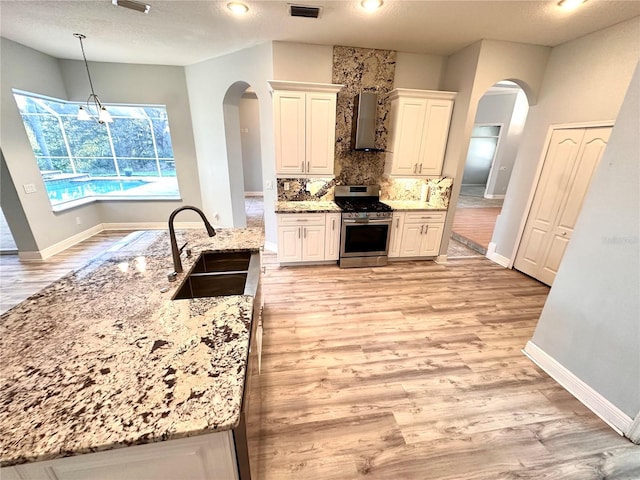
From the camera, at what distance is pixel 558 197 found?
128 inches

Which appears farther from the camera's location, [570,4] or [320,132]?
[320,132]

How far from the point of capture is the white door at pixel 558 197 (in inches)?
116

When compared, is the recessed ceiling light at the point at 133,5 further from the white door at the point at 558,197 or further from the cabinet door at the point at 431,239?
the white door at the point at 558,197

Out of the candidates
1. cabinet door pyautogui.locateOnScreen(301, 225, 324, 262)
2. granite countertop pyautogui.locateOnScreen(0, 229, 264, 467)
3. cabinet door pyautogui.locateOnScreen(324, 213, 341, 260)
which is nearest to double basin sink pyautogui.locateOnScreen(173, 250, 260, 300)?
granite countertop pyautogui.locateOnScreen(0, 229, 264, 467)

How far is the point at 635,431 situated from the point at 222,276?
289cm

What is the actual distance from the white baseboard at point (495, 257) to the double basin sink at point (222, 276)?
12.8 ft

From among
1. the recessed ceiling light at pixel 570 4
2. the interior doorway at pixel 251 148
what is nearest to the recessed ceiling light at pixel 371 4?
the recessed ceiling light at pixel 570 4

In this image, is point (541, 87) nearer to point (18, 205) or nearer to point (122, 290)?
point (122, 290)

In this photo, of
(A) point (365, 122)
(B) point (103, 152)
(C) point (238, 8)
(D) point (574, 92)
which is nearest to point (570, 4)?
(D) point (574, 92)

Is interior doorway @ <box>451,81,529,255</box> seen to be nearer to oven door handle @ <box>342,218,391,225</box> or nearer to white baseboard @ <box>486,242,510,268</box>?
white baseboard @ <box>486,242,510,268</box>

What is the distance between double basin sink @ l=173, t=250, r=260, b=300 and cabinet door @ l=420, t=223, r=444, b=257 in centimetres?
281

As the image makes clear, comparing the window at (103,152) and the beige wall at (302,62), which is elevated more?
the beige wall at (302,62)

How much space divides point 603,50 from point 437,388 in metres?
3.90

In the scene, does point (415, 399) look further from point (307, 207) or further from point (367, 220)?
point (307, 207)
